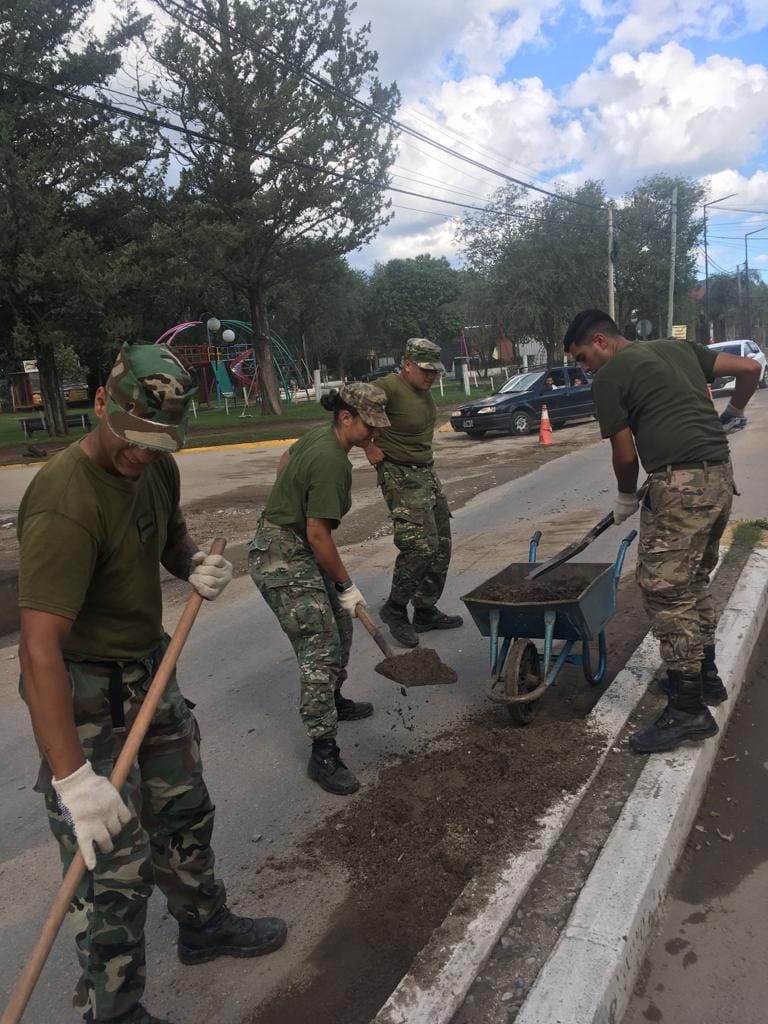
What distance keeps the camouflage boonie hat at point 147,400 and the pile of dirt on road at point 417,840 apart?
5.65ft

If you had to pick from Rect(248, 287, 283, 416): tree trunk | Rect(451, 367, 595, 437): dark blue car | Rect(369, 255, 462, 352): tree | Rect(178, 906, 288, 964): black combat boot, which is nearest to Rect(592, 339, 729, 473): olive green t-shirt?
Rect(178, 906, 288, 964): black combat boot

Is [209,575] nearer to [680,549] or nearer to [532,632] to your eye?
[532,632]

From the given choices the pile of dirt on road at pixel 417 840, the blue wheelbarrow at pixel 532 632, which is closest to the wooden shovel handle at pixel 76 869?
the pile of dirt on road at pixel 417 840

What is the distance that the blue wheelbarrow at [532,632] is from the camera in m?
3.71

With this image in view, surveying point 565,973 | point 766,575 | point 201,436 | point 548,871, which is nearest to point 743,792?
point 548,871

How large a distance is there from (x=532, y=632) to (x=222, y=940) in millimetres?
1999

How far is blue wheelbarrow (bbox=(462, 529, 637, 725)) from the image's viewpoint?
3.71 meters

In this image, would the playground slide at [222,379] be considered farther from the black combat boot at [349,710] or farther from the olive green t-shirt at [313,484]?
the olive green t-shirt at [313,484]

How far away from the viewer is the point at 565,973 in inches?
85.7

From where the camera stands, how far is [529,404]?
18031 millimetres

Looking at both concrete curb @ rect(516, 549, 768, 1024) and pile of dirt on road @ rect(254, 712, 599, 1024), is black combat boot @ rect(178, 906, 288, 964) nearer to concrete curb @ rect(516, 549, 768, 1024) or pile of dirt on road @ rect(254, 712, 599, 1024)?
pile of dirt on road @ rect(254, 712, 599, 1024)

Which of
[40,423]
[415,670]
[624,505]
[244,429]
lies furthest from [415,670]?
[40,423]

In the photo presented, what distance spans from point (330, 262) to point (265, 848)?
26.7 metres

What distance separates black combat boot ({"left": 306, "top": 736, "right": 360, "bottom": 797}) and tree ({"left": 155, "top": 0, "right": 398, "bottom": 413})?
21.0 meters
